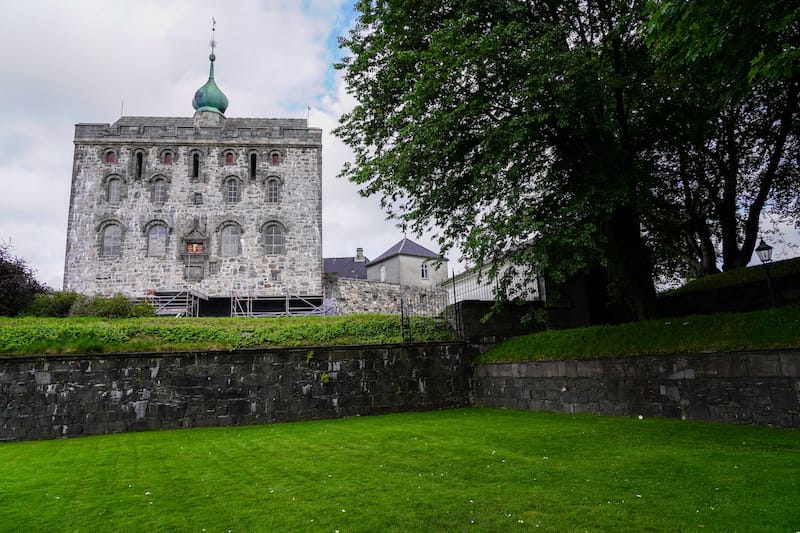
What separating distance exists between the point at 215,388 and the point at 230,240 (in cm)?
2001

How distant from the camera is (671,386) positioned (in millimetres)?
8156

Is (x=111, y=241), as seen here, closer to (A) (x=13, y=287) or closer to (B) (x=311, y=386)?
(A) (x=13, y=287)

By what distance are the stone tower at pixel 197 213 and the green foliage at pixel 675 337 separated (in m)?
20.3

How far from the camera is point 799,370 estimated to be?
650 cm

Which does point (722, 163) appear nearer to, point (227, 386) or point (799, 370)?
point (799, 370)

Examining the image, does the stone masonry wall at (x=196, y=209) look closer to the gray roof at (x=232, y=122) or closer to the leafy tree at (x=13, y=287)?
the gray roof at (x=232, y=122)

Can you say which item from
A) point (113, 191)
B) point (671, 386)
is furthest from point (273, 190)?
point (671, 386)

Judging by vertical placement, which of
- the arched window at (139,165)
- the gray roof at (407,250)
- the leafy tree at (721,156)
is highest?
the arched window at (139,165)

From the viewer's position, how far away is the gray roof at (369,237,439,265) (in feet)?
134

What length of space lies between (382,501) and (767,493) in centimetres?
309

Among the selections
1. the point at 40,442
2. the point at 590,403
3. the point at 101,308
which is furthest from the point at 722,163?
the point at 101,308

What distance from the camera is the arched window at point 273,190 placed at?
30.7 m

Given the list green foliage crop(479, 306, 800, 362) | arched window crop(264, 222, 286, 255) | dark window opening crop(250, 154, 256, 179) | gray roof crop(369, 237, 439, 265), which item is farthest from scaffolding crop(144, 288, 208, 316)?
green foliage crop(479, 306, 800, 362)

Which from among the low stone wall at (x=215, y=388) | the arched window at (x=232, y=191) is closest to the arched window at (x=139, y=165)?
the arched window at (x=232, y=191)
